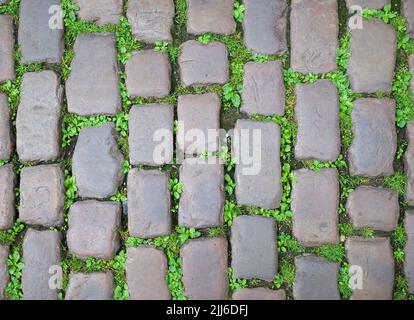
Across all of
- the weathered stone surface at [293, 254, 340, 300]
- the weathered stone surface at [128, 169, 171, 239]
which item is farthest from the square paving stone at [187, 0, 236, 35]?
the weathered stone surface at [293, 254, 340, 300]

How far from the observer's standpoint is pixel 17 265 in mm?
2814

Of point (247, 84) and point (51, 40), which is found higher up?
point (51, 40)

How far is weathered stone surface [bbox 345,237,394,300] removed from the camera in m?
2.74

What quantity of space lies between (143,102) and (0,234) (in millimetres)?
1267

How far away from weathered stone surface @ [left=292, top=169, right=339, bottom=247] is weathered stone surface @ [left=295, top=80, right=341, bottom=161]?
0.13 m

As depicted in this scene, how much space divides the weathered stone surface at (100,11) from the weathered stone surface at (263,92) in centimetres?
96

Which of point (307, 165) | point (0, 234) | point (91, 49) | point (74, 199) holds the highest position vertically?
point (91, 49)

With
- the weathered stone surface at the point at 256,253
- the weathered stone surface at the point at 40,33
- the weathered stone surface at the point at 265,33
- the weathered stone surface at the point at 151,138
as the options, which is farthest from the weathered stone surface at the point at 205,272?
the weathered stone surface at the point at 40,33

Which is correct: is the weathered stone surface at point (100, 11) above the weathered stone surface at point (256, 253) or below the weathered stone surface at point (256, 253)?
above

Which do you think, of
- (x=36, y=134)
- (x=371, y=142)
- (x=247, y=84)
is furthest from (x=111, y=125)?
(x=371, y=142)

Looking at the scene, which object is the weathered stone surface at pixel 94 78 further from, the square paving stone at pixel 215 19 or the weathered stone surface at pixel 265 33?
the weathered stone surface at pixel 265 33

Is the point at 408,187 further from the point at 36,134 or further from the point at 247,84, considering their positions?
the point at 36,134

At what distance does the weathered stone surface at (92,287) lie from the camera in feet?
9.09

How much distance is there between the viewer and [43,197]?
2.82 meters
